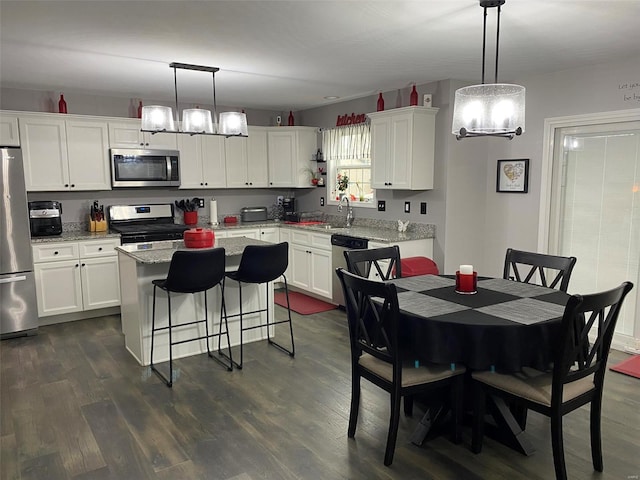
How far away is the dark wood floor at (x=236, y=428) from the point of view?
2.50m

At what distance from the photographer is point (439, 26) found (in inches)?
120

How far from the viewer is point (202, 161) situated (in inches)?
238

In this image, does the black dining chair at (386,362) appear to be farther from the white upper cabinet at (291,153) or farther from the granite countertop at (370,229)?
the white upper cabinet at (291,153)

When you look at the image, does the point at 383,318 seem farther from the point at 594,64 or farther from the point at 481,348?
the point at 594,64

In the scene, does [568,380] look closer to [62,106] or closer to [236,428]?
[236,428]

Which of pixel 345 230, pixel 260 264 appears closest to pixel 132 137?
pixel 345 230

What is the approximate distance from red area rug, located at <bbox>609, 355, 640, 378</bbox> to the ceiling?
2379 mm

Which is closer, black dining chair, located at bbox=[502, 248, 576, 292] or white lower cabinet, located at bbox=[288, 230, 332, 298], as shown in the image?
black dining chair, located at bbox=[502, 248, 576, 292]

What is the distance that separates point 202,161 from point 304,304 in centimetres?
217

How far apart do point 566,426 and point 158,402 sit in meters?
2.57

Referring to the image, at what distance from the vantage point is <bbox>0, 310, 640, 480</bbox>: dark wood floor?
250cm

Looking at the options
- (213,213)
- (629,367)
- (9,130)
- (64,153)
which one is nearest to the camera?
(629,367)

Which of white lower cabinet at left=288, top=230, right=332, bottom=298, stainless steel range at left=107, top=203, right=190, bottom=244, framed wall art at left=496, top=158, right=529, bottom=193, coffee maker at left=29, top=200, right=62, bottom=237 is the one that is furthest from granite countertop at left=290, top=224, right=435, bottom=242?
coffee maker at left=29, top=200, right=62, bottom=237

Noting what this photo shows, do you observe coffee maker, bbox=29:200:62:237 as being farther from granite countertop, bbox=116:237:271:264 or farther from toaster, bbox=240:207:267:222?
toaster, bbox=240:207:267:222
